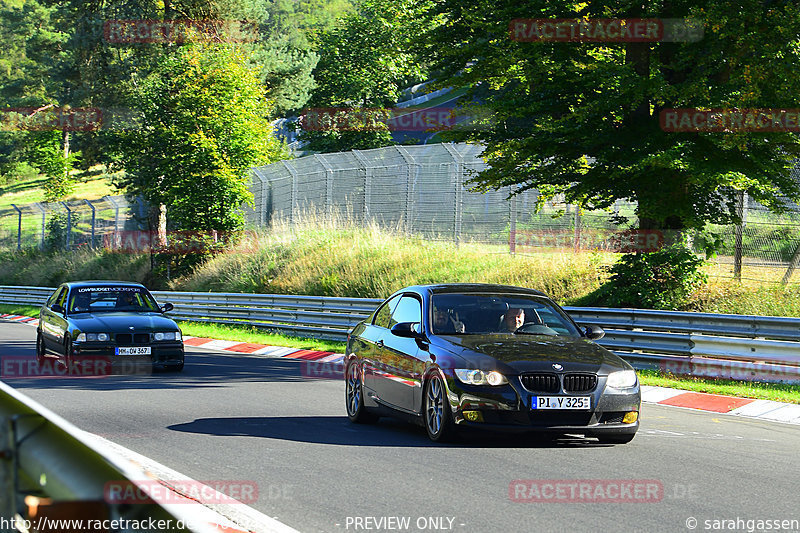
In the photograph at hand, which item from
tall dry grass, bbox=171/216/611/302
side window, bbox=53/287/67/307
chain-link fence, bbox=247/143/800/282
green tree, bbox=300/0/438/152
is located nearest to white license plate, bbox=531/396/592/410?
chain-link fence, bbox=247/143/800/282

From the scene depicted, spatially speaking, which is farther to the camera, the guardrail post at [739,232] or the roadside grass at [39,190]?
the roadside grass at [39,190]

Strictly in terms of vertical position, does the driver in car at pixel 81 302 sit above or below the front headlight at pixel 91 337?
above

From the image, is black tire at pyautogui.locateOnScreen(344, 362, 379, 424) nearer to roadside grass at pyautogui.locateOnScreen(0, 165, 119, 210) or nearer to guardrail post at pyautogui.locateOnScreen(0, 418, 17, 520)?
guardrail post at pyautogui.locateOnScreen(0, 418, 17, 520)

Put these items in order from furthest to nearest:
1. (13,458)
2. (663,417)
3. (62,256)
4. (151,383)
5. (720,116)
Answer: (62,256), (720,116), (151,383), (663,417), (13,458)

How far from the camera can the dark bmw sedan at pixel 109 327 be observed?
646 inches

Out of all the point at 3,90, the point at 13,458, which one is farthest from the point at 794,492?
the point at 3,90

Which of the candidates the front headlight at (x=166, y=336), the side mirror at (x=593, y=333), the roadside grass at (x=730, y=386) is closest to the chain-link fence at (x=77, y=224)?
the front headlight at (x=166, y=336)

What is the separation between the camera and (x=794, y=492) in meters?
7.40

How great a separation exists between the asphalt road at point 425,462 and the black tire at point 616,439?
7 centimetres

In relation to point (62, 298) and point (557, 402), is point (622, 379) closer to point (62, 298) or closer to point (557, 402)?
point (557, 402)

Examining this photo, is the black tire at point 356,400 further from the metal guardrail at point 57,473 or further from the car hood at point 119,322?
the metal guardrail at point 57,473

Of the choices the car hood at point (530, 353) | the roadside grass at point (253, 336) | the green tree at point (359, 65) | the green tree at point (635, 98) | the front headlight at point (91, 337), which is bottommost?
the roadside grass at point (253, 336)

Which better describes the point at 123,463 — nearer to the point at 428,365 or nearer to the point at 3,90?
the point at 428,365

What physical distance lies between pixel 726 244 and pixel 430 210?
10518 mm
